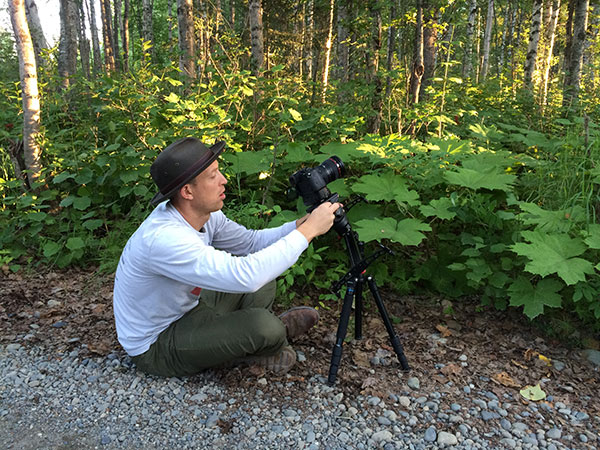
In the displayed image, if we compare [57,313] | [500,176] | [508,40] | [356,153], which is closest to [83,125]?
[57,313]

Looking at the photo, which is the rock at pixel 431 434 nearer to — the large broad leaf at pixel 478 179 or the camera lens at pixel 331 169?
the camera lens at pixel 331 169

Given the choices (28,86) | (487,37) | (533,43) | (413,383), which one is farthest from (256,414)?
(487,37)

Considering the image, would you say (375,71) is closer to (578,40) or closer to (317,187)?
(317,187)

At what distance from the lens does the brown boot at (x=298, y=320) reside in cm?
313

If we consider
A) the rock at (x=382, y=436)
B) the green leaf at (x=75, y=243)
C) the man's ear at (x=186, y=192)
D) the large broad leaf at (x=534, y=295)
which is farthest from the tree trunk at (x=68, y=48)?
the rock at (x=382, y=436)

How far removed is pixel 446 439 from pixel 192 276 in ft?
5.13

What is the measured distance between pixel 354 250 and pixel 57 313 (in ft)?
8.74

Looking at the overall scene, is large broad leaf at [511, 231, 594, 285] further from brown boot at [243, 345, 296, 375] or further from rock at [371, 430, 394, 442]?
brown boot at [243, 345, 296, 375]

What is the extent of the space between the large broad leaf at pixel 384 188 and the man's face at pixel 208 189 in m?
1.51

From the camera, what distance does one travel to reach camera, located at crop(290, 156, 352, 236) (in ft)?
7.70

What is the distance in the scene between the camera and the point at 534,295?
3.02 m

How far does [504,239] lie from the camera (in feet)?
10.8

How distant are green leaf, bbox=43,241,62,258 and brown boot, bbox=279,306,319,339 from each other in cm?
275

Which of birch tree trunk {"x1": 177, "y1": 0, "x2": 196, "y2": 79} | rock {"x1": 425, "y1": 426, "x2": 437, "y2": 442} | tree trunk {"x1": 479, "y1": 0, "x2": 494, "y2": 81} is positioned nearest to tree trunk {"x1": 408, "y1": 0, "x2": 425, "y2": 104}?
birch tree trunk {"x1": 177, "y1": 0, "x2": 196, "y2": 79}
